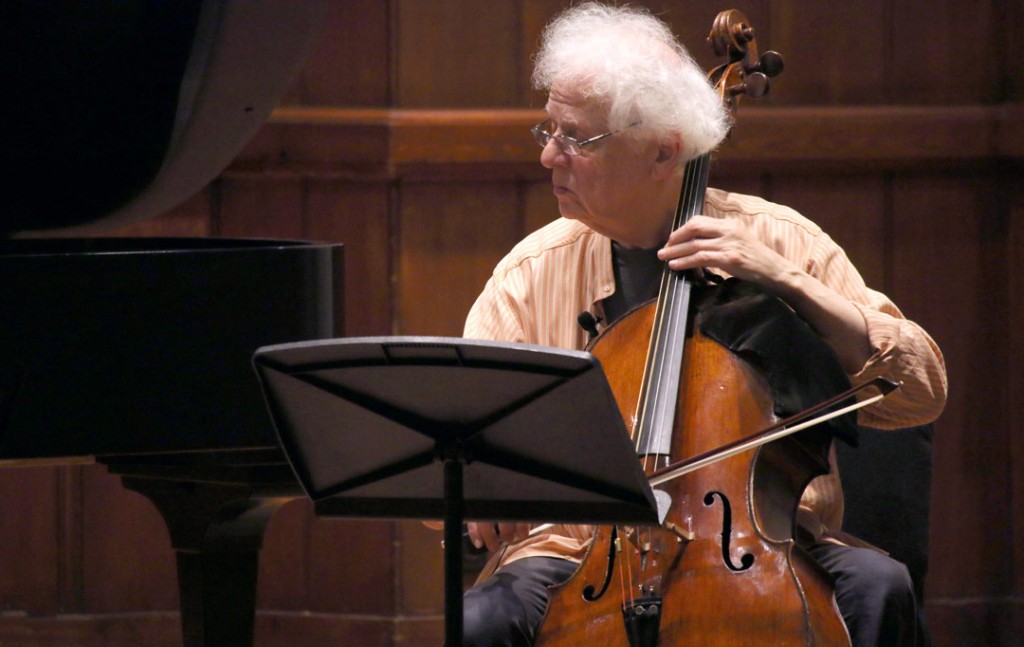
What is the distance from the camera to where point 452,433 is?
146 cm

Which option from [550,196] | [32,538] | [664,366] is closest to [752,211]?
[664,366]

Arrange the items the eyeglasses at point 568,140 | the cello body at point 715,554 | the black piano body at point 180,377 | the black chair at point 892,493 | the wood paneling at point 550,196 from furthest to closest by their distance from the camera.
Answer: the wood paneling at point 550,196 → the black chair at point 892,493 → the eyeglasses at point 568,140 → the black piano body at point 180,377 → the cello body at point 715,554

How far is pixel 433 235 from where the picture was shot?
9.96ft

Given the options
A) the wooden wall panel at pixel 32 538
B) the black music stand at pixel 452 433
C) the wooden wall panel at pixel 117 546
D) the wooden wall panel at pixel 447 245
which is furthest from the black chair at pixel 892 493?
the wooden wall panel at pixel 32 538

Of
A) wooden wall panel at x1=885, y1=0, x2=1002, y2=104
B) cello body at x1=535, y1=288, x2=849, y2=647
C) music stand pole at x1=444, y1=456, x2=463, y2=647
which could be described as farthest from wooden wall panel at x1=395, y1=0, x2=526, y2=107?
music stand pole at x1=444, y1=456, x2=463, y2=647

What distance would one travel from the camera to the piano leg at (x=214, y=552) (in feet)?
6.57

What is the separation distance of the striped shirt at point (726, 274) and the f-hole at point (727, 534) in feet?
0.90

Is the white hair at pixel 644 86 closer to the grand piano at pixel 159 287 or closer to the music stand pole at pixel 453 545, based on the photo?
the grand piano at pixel 159 287

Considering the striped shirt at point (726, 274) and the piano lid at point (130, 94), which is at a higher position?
the piano lid at point (130, 94)

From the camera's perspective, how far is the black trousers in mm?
1718

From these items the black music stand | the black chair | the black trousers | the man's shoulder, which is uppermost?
the man's shoulder

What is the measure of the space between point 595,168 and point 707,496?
0.52m

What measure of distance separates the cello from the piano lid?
2.31 feet

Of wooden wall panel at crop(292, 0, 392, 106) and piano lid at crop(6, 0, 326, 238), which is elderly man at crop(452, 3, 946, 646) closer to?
piano lid at crop(6, 0, 326, 238)
